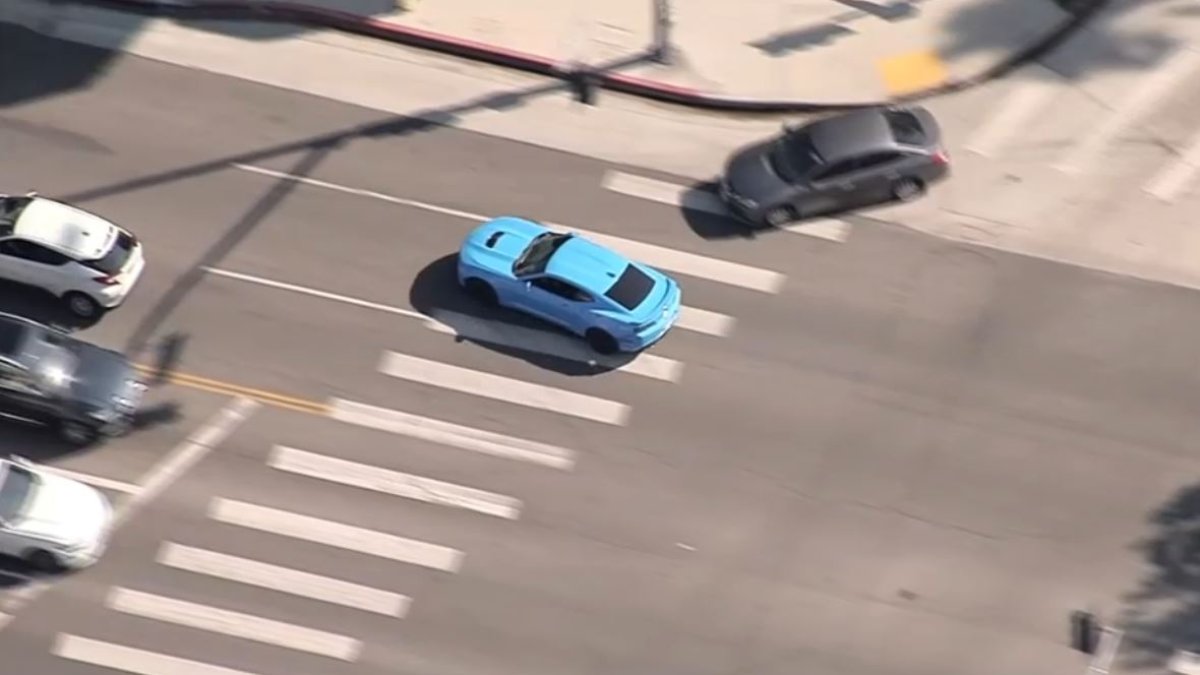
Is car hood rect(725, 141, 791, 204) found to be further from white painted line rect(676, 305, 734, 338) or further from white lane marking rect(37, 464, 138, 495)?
white lane marking rect(37, 464, 138, 495)

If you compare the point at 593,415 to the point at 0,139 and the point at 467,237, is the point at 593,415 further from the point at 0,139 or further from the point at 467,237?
the point at 0,139

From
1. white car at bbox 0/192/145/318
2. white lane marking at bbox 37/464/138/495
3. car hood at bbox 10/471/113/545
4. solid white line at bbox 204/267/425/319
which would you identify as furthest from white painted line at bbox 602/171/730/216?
car hood at bbox 10/471/113/545

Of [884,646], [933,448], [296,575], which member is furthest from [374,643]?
[933,448]

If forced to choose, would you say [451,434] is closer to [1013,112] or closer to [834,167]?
[834,167]

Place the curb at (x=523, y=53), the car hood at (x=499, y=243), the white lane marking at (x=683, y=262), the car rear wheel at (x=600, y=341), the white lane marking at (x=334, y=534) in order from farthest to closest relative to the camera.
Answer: the curb at (x=523, y=53) → the white lane marking at (x=683, y=262) → the car hood at (x=499, y=243) → the car rear wheel at (x=600, y=341) → the white lane marking at (x=334, y=534)

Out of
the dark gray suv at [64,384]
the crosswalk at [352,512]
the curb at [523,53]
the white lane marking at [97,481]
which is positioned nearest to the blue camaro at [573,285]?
the crosswalk at [352,512]

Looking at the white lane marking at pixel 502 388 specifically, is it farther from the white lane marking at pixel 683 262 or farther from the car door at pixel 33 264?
the car door at pixel 33 264
